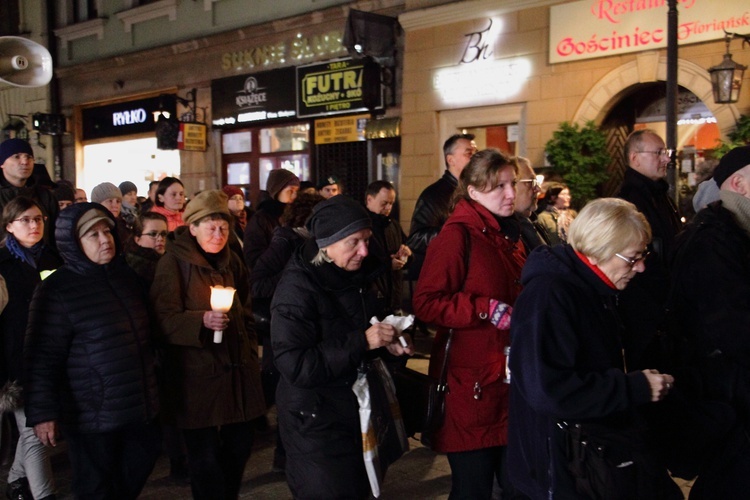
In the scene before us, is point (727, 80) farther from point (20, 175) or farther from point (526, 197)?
point (20, 175)

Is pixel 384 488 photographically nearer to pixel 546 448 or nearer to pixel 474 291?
pixel 474 291

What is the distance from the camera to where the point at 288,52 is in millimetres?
15953

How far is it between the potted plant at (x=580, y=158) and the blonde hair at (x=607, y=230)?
8.51m

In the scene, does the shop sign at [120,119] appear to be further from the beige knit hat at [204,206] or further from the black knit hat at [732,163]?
the black knit hat at [732,163]

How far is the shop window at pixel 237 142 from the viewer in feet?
56.8

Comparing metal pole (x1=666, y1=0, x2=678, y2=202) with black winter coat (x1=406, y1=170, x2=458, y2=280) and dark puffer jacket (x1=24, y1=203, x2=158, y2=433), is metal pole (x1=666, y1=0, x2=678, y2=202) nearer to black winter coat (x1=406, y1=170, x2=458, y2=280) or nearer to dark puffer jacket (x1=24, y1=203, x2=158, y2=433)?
black winter coat (x1=406, y1=170, x2=458, y2=280)

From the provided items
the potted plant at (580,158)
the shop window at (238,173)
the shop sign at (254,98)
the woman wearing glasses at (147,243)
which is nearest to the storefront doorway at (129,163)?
the shop window at (238,173)

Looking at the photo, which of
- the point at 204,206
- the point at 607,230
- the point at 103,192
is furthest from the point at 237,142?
the point at 607,230

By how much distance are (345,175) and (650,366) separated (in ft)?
39.9

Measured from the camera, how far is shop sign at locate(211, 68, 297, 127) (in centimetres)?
1611

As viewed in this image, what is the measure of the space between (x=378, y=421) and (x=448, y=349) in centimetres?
52

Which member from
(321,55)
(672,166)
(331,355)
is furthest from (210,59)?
(331,355)

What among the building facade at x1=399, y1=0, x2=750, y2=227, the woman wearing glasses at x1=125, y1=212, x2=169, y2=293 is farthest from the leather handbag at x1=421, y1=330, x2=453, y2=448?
the building facade at x1=399, y1=0, x2=750, y2=227

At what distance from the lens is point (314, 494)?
341 cm
